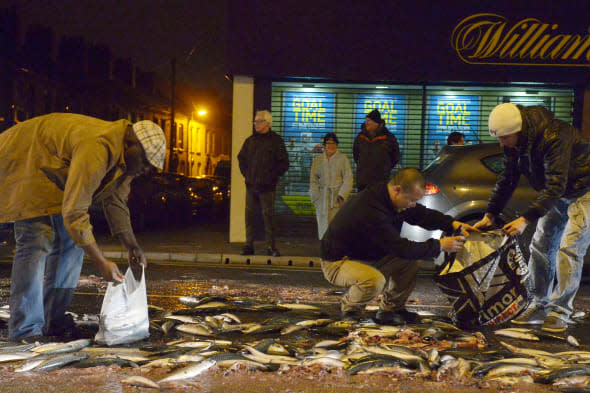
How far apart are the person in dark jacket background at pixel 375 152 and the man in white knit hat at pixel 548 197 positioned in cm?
433

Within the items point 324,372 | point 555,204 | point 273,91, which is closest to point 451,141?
point 273,91

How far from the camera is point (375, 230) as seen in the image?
5.91 meters

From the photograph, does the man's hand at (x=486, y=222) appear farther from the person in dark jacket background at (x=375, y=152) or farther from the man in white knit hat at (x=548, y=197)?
the person in dark jacket background at (x=375, y=152)

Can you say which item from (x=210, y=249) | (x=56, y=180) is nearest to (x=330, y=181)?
(x=210, y=249)

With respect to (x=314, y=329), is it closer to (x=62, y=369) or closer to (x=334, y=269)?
(x=334, y=269)

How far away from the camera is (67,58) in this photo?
143ft

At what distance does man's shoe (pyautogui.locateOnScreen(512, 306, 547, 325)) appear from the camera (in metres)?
6.23

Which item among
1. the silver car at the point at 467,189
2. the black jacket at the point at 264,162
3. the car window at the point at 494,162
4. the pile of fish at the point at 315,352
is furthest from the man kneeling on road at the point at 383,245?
the black jacket at the point at 264,162

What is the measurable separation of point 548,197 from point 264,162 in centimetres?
578

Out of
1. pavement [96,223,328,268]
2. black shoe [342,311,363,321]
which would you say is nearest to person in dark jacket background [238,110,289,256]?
pavement [96,223,328,268]

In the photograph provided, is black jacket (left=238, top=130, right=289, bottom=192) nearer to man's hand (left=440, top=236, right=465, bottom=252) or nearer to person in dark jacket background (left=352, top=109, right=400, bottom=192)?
person in dark jacket background (left=352, top=109, right=400, bottom=192)

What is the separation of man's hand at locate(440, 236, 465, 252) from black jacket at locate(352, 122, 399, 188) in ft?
16.2

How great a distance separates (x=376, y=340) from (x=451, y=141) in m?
7.13

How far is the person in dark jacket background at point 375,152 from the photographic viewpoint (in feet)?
35.4
